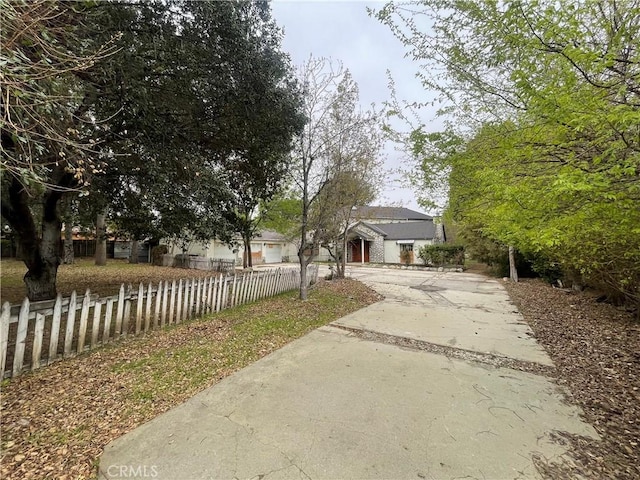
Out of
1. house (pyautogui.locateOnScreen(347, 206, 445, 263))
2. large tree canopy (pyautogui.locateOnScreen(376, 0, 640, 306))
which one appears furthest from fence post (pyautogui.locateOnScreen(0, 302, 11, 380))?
house (pyautogui.locateOnScreen(347, 206, 445, 263))

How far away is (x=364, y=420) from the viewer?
102 inches

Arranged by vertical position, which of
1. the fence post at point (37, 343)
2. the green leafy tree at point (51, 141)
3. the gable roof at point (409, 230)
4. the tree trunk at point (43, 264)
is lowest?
the fence post at point (37, 343)

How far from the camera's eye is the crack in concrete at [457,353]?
3.87 metres

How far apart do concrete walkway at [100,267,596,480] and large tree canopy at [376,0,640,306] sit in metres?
1.81

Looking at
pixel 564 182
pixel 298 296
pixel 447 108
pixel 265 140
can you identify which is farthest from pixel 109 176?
pixel 564 182

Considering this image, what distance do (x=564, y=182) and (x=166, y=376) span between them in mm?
4405

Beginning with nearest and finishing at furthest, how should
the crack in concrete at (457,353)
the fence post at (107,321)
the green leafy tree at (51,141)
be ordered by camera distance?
the green leafy tree at (51,141) → the crack in concrete at (457,353) → the fence post at (107,321)

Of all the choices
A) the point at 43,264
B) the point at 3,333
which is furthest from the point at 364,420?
the point at 43,264

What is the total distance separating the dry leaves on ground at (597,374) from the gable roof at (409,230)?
16320mm

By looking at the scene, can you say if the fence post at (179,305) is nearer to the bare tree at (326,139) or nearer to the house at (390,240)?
the bare tree at (326,139)

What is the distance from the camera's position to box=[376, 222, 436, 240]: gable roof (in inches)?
948

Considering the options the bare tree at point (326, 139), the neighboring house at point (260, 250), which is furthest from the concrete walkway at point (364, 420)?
the neighboring house at point (260, 250)

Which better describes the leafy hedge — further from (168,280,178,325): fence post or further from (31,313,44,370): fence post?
(31,313,44,370): fence post

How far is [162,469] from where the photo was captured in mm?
1971
